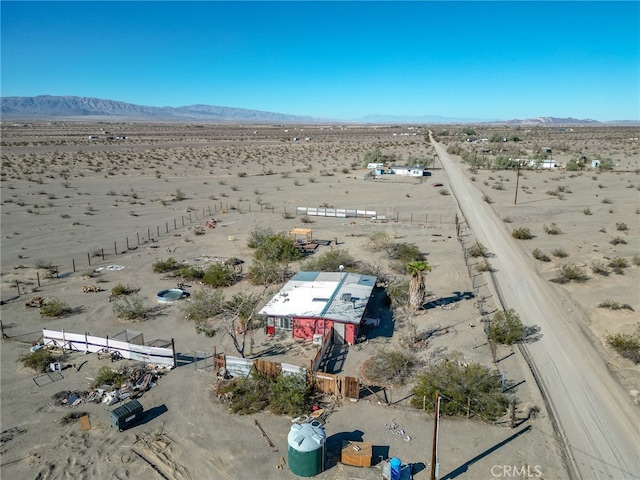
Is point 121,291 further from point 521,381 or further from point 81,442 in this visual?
point 521,381

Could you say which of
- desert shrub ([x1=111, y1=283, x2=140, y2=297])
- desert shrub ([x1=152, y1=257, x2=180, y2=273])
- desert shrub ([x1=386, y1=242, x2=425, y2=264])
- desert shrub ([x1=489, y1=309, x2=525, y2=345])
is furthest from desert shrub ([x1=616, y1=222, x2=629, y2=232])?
desert shrub ([x1=111, y1=283, x2=140, y2=297])

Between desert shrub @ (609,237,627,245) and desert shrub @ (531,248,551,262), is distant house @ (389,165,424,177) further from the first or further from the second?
desert shrub @ (531,248,551,262)

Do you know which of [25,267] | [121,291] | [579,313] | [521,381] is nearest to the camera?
[521,381]

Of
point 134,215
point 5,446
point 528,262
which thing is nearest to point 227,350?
point 5,446

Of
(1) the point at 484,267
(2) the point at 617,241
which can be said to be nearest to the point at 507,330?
(1) the point at 484,267

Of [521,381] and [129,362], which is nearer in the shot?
[521,381]
